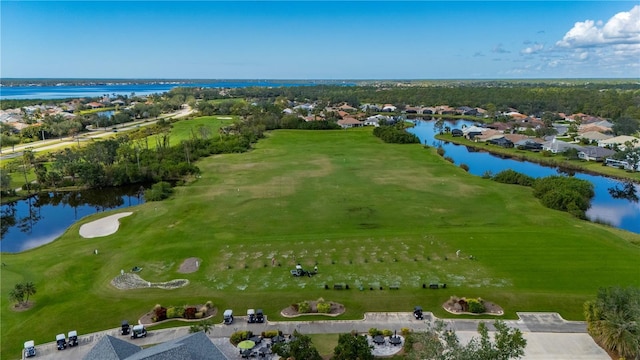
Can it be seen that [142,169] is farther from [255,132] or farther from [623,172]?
[623,172]

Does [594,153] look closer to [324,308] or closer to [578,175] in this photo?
[578,175]

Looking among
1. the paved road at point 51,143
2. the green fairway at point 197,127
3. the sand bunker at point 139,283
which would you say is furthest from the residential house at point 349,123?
the sand bunker at point 139,283

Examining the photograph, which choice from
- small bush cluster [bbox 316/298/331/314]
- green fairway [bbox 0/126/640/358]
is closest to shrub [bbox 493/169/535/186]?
green fairway [bbox 0/126/640/358]

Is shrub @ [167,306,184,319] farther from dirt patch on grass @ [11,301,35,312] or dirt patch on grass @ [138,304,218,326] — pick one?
dirt patch on grass @ [11,301,35,312]

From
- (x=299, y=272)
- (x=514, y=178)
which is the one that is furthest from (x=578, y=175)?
(x=299, y=272)

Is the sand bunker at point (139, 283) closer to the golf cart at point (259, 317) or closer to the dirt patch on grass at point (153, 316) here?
the dirt patch on grass at point (153, 316)

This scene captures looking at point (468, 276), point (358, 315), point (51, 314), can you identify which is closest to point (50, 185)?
point (51, 314)
